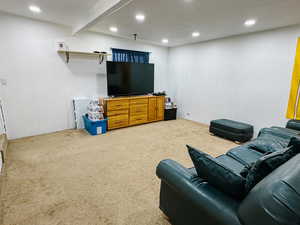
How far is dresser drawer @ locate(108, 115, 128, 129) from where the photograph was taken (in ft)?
13.9

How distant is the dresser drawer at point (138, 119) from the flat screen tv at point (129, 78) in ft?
2.29

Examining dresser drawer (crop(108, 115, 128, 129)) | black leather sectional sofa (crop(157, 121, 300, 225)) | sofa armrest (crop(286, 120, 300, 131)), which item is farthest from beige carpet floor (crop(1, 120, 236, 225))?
sofa armrest (crop(286, 120, 300, 131))

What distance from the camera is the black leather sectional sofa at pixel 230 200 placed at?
74cm

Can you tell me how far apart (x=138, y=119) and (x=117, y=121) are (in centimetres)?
68

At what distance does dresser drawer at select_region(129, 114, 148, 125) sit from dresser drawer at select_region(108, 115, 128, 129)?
19 centimetres

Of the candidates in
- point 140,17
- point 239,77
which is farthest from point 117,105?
point 239,77

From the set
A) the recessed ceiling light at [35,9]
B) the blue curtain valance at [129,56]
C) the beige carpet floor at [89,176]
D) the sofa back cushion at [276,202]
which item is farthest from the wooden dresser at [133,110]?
the sofa back cushion at [276,202]

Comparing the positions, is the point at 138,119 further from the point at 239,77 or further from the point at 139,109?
the point at 239,77

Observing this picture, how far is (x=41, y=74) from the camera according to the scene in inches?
144

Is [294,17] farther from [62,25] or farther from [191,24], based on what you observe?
[62,25]

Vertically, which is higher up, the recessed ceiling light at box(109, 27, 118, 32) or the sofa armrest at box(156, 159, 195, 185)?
the recessed ceiling light at box(109, 27, 118, 32)

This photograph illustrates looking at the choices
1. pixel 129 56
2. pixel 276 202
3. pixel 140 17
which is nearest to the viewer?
pixel 276 202

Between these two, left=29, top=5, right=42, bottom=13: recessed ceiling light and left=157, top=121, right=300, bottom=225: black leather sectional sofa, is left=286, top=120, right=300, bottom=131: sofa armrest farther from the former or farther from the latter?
left=29, top=5, right=42, bottom=13: recessed ceiling light

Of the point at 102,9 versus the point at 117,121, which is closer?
the point at 102,9
